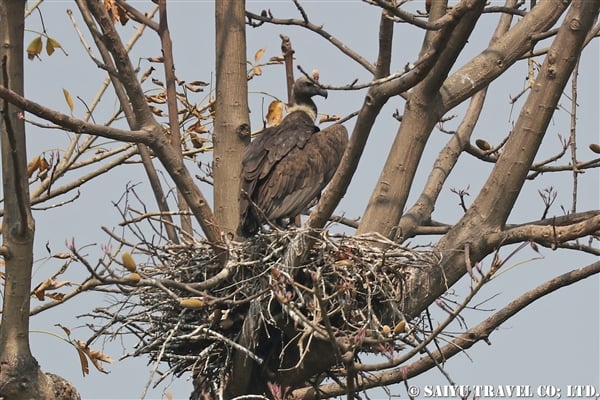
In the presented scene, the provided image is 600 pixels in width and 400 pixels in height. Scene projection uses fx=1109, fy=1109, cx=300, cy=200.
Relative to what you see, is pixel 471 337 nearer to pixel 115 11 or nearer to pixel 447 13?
pixel 447 13

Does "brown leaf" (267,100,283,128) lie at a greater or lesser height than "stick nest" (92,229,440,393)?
greater

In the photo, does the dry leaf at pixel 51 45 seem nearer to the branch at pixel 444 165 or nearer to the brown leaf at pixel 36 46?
the brown leaf at pixel 36 46

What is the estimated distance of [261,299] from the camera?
6.17 meters

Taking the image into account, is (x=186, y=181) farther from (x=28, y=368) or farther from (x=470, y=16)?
(x=470, y=16)

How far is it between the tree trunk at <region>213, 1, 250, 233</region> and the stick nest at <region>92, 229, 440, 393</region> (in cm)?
62

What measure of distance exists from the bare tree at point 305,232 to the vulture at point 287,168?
0.15 metres

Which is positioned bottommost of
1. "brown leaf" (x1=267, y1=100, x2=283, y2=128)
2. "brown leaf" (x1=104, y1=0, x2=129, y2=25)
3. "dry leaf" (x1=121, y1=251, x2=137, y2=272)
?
"dry leaf" (x1=121, y1=251, x2=137, y2=272)

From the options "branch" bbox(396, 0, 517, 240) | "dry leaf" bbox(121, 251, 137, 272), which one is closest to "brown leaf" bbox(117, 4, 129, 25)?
"branch" bbox(396, 0, 517, 240)

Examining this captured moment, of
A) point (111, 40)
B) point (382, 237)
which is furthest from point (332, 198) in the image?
point (111, 40)

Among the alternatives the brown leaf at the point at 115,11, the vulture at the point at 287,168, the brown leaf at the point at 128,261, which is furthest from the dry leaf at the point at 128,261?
the brown leaf at the point at 115,11

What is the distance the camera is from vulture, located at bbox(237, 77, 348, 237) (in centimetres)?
714

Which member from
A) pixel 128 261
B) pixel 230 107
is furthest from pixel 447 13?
pixel 230 107

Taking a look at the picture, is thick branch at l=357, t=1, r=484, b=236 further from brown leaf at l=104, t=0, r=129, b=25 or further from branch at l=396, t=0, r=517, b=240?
brown leaf at l=104, t=0, r=129, b=25

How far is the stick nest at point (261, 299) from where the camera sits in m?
6.04
